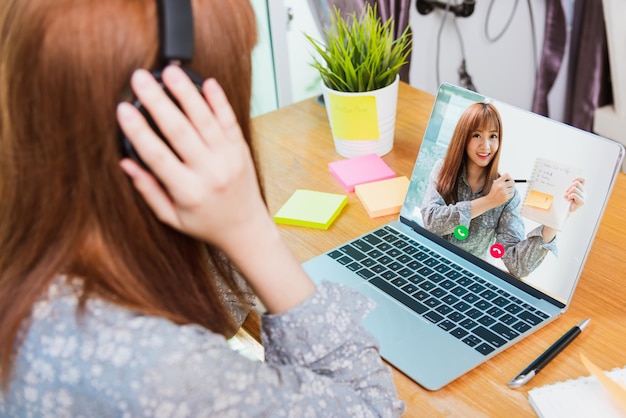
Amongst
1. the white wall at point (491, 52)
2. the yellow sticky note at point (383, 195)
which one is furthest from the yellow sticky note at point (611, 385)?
the white wall at point (491, 52)

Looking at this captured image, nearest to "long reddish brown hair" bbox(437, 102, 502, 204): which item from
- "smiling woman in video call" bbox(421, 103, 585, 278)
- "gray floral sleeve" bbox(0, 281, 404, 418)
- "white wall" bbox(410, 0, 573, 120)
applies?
"smiling woman in video call" bbox(421, 103, 585, 278)

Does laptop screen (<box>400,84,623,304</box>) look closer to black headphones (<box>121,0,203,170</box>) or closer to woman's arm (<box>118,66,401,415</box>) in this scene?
woman's arm (<box>118,66,401,415</box>)

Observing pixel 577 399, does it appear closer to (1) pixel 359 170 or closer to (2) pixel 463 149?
(2) pixel 463 149

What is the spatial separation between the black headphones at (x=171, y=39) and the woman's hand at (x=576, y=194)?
551 mm

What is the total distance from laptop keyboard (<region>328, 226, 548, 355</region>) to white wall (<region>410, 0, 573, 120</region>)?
5.12 feet

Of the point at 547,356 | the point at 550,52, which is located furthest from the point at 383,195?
the point at 550,52

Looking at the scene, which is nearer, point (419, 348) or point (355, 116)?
point (419, 348)

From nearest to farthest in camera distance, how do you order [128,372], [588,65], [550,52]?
1. [128,372]
2. [588,65]
3. [550,52]

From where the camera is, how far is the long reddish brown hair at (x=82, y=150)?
0.53 meters

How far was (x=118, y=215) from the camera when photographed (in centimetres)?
59

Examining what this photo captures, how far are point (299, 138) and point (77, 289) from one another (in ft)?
2.81

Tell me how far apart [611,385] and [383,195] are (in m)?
0.52

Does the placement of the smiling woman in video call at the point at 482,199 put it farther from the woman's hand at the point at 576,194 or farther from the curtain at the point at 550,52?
the curtain at the point at 550,52

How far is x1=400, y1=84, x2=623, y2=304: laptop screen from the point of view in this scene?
2.85ft
